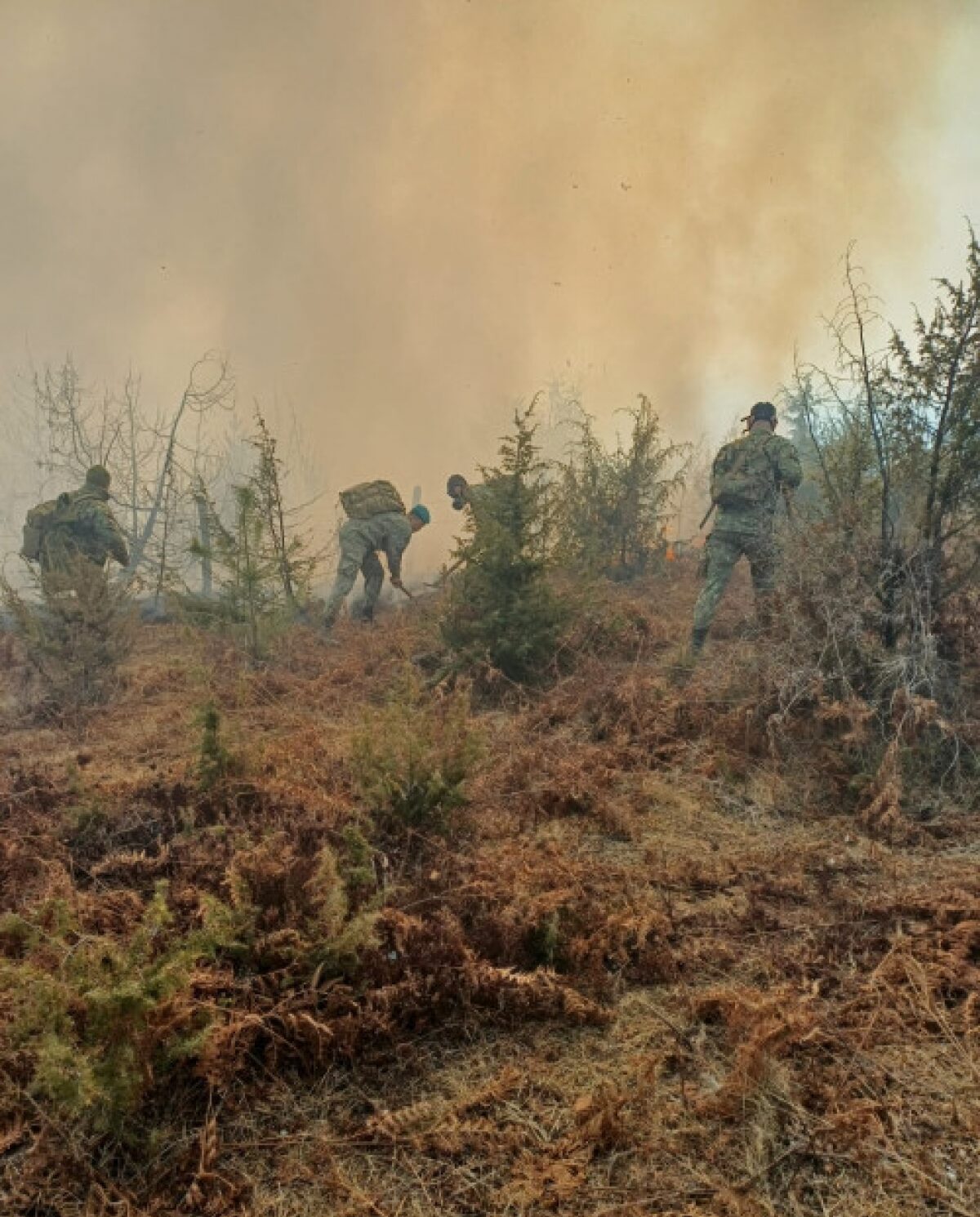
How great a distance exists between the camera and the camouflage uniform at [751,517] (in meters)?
6.91

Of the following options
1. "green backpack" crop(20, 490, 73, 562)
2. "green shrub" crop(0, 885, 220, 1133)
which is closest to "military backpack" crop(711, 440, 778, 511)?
"green shrub" crop(0, 885, 220, 1133)

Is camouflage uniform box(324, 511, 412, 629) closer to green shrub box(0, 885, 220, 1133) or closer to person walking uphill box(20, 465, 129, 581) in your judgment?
person walking uphill box(20, 465, 129, 581)

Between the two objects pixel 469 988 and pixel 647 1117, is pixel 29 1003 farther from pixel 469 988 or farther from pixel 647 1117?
pixel 647 1117

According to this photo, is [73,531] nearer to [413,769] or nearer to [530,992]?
[413,769]

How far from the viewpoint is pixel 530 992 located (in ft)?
7.63

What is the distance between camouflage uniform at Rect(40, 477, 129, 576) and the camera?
8531mm

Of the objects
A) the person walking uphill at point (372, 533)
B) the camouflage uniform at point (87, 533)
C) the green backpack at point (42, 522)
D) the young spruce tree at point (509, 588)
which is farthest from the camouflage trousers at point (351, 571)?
the green backpack at point (42, 522)

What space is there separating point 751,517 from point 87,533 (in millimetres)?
8048

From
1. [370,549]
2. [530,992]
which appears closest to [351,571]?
[370,549]

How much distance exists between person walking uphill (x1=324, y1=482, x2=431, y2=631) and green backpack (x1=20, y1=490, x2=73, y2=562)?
3462 millimetres

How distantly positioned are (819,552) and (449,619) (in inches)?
132

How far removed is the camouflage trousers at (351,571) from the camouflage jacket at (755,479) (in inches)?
190

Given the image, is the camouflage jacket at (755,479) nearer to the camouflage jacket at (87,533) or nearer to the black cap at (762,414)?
the black cap at (762,414)

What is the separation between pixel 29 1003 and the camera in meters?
1.82
